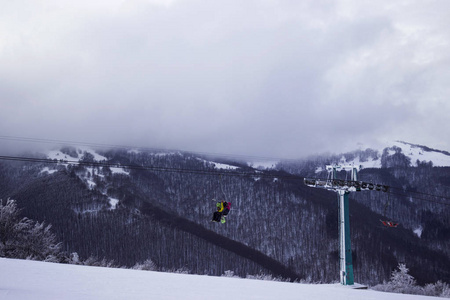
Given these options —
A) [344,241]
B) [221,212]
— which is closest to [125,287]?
[221,212]

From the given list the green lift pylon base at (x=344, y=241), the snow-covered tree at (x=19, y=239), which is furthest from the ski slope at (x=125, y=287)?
the snow-covered tree at (x=19, y=239)

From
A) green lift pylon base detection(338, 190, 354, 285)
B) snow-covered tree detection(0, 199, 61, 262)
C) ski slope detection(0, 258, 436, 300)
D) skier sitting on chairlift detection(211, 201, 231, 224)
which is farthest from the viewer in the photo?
snow-covered tree detection(0, 199, 61, 262)

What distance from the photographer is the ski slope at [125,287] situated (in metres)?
11.8

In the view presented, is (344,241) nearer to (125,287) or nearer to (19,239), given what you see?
(125,287)

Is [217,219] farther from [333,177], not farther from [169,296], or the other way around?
[169,296]

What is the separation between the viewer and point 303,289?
16.1 metres

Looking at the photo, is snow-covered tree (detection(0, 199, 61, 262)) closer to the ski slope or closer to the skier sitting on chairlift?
the skier sitting on chairlift

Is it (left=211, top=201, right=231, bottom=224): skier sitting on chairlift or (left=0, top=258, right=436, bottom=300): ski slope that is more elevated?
(left=211, top=201, right=231, bottom=224): skier sitting on chairlift

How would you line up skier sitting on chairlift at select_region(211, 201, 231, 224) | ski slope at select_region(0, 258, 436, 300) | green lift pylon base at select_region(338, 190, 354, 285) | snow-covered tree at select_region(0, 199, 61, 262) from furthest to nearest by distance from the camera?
snow-covered tree at select_region(0, 199, 61, 262)
green lift pylon base at select_region(338, 190, 354, 285)
skier sitting on chairlift at select_region(211, 201, 231, 224)
ski slope at select_region(0, 258, 436, 300)

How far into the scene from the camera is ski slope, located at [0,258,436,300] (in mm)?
11766

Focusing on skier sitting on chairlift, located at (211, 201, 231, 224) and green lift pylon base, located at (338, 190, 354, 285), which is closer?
skier sitting on chairlift, located at (211, 201, 231, 224)

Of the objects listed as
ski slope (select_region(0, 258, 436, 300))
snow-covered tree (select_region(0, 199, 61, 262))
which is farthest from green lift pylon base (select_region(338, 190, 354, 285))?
snow-covered tree (select_region(0, 199, 61, 262))

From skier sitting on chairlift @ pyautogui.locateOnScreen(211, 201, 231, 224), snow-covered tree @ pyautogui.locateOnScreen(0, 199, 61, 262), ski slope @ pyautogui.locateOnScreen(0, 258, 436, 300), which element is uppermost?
skier sitting on chairlift @ pyautogui.locateOnScreen(211, 201, 231, 224)

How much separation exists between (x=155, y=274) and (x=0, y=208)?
3424 cm
